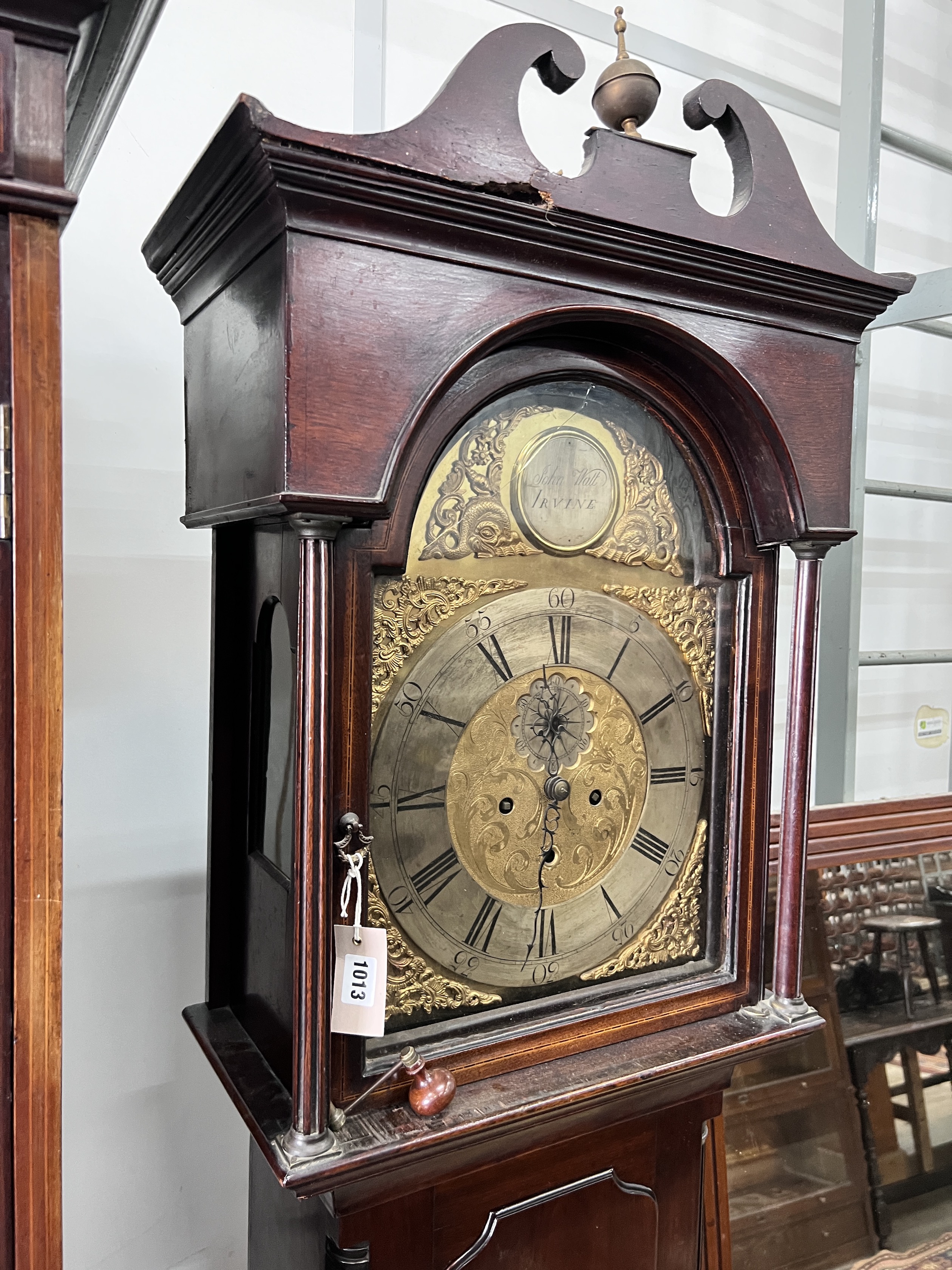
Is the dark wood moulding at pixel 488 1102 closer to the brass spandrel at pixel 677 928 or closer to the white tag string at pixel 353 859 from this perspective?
the brass spandrel at pixel 677 928

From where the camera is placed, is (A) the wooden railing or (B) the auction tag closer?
(B) the auction tag

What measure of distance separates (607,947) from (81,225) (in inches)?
46.0

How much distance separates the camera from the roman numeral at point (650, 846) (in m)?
1.02

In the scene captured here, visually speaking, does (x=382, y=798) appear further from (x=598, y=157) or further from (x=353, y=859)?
(x=598, y=157)

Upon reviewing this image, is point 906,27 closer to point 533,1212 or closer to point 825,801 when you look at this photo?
point 825,801

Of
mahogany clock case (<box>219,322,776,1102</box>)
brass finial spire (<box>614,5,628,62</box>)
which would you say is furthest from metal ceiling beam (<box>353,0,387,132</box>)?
mahogany clock case (<box>219,322,776,1102</box>)

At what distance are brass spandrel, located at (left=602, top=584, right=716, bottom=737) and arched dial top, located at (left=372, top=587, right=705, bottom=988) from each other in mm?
13

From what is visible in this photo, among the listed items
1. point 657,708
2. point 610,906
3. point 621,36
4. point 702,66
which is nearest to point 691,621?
point 657,708

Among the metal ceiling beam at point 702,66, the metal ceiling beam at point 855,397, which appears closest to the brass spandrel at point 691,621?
the metal ceiling beam at point 855,397

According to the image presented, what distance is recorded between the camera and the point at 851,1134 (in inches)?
65.0

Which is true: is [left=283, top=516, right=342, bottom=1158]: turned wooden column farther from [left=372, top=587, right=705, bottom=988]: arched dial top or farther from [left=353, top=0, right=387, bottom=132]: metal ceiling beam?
[left=353, top=0, right=387, bottom=132]: metal ceiling beam

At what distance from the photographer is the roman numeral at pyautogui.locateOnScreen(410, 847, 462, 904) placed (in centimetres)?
88

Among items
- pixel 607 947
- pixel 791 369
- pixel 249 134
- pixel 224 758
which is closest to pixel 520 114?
pixel 791 369

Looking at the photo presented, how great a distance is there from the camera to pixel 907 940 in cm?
178
